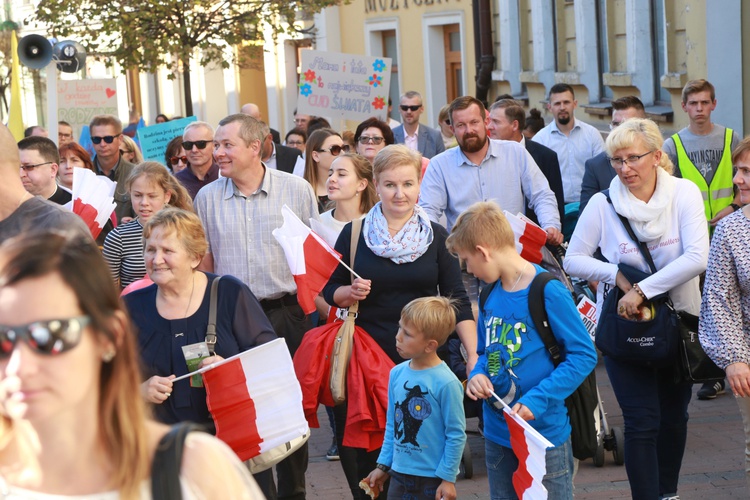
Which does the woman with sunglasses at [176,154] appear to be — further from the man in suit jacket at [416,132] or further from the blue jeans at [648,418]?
the blue jeans at [648,418]

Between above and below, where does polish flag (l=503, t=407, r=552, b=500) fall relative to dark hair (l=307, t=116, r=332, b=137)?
below

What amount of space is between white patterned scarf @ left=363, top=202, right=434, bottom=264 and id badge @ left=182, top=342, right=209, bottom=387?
4.19 feet

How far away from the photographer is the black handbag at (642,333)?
550 cm

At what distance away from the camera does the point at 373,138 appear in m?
9.35

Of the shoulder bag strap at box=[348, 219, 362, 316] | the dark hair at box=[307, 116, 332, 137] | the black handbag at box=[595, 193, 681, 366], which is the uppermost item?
the dark hair at box=[307, 116, 332, 137]

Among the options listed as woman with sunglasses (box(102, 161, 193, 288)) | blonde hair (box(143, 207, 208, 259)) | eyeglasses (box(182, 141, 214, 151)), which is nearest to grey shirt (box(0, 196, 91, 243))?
blonde hair (box(143, 207, 208, 259))

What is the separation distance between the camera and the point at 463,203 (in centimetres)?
795

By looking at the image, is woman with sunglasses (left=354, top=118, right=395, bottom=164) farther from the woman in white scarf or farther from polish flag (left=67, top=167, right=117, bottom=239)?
the woman in white scarf

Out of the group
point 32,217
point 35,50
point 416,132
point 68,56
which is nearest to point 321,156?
point 416,132

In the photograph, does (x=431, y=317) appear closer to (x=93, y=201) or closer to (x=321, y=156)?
(x=93, y=201)

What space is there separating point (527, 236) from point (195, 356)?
2108 mm

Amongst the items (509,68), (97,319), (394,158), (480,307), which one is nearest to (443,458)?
(480,307)

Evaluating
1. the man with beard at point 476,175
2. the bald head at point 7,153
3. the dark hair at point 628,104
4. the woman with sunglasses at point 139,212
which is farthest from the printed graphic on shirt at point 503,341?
the dark hair at point 628,104

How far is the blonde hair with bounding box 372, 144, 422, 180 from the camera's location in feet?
19.3
